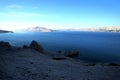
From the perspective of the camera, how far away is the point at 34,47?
52469mm

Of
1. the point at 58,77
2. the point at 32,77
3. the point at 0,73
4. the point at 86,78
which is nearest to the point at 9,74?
the point at 0,73

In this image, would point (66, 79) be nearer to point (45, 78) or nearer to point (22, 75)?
point (45, 78)

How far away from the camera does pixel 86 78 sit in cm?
2138

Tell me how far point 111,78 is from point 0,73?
45.4 ft

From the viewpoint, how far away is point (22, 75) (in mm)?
20672

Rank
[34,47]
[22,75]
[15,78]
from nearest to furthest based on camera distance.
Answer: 1. [15,78]
2. [22,75]
3. [34,47]

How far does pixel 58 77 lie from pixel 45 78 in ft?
5.65

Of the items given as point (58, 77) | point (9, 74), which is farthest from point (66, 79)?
point (9, 74)

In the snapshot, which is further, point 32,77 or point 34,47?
point 34,47

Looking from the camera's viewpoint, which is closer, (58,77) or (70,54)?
(58,77)

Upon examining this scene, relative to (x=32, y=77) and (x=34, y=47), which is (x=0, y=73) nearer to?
(x=32, y=77)

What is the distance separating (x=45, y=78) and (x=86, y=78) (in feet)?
17.1

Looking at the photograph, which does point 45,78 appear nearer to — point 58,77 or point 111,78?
point 58,77

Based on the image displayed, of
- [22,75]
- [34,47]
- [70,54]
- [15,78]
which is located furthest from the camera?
[70,54]
